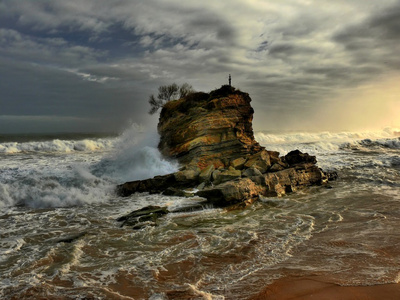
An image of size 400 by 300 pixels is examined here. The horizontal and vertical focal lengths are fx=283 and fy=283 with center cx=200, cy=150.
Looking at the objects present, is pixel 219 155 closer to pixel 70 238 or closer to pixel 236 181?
pixel 236 181

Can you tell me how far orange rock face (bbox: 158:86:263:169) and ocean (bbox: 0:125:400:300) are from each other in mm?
5029

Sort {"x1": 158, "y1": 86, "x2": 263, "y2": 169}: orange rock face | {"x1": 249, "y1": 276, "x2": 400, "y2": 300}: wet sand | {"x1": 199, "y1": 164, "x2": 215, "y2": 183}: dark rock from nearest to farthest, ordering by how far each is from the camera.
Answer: {"x1": 249, "y1": 276, "x2": 400, "y2": 300}: wet sand → {"x1": 199, "y1": 164, "x2": 215, "y2": 183}: dark rock → {"x1": 158, "y1": 86, "x2": 263, "y2": 169}: orange rock face

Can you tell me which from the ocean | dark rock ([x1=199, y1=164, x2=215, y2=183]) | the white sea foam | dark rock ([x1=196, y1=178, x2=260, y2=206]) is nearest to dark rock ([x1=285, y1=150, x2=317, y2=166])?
the ocean

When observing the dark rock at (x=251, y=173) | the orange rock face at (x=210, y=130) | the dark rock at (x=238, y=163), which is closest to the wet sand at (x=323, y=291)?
the dark rock at (x=251, y=173)

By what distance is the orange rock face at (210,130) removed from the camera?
60.4 feet

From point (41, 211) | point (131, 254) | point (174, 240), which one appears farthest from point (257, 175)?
point (41, 211)

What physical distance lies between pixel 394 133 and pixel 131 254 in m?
81.9

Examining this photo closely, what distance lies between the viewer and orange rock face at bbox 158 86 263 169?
1841 centimetres

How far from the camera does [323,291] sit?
5156 mm

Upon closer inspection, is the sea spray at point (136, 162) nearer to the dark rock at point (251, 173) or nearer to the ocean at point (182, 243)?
Result: the ocean at point (182, 243)

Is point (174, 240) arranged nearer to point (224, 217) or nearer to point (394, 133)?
point (224, 217)

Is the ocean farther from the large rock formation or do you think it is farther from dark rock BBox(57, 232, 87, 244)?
the large rock formation

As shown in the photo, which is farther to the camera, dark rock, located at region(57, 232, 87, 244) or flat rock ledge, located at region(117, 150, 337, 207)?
flat rock ledge, located at region(117, 150, 337, 207)

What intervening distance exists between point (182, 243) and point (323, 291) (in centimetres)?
402
